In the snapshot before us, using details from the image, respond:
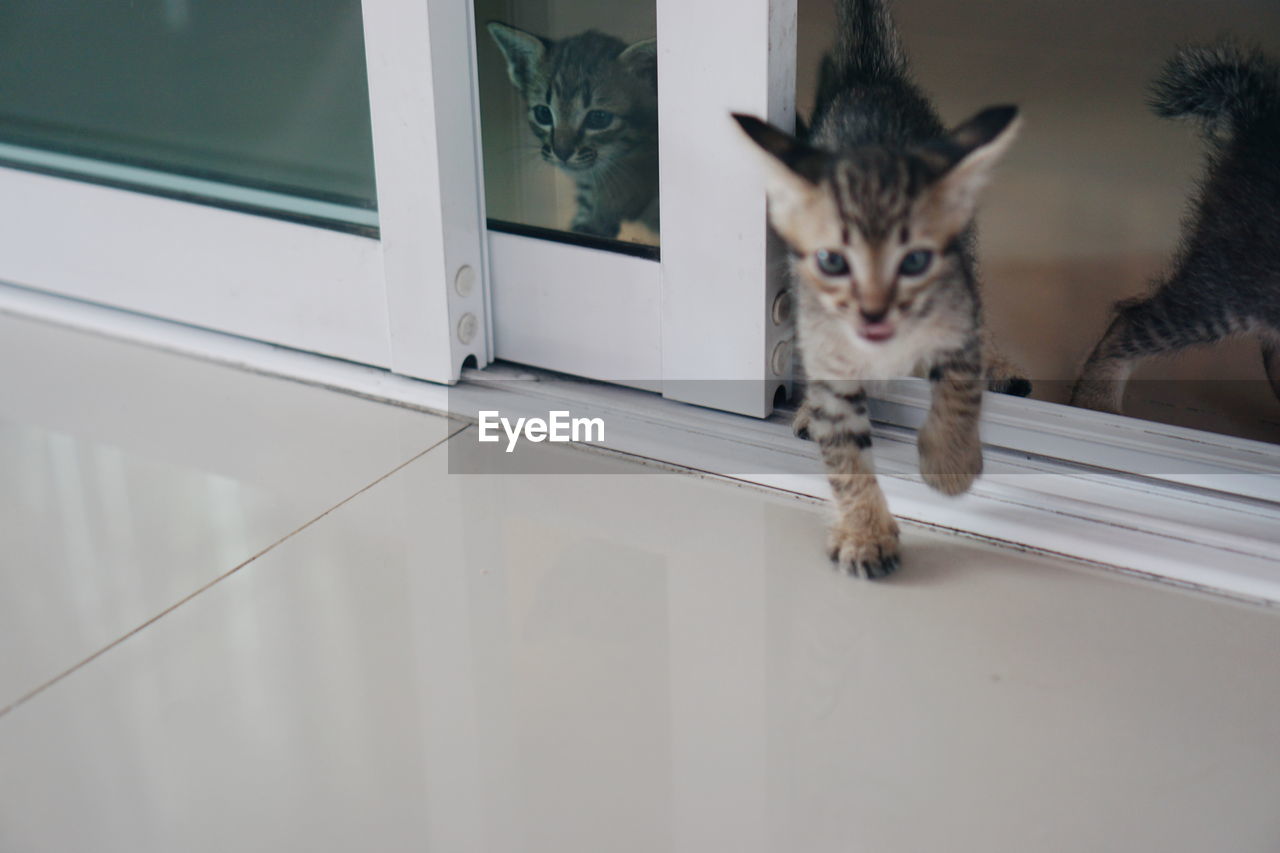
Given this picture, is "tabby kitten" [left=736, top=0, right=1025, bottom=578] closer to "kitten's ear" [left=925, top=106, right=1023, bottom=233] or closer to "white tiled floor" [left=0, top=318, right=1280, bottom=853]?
"kitten's ear" [left=925, top=106, right=1023, bottom=233]

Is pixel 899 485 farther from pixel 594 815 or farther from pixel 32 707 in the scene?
pixel 32 707

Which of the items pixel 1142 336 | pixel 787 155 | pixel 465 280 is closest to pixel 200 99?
pixel 465 280

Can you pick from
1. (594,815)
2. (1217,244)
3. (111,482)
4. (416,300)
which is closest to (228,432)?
(111,482)

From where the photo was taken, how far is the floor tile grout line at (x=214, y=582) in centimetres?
126

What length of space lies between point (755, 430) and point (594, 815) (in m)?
0.73

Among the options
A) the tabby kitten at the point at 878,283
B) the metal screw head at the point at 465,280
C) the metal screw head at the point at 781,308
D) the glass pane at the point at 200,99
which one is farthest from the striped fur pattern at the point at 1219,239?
the glass pane at the point at 200,99

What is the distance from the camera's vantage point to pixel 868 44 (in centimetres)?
174

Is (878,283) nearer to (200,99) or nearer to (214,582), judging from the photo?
(214,582)

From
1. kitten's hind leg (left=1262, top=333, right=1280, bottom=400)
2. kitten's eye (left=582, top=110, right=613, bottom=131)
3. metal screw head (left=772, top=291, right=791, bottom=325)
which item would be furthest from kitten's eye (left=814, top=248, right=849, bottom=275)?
kitten's hind leg (left=1262, top=333, right=1280, bottom=400)

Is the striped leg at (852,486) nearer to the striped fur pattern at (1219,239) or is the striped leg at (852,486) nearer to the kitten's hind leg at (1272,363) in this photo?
the striped fur pattern at (1219,239)

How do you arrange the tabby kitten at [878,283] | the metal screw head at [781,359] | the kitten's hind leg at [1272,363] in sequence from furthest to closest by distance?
the kitten's hind leg at [1272,363] < the metal screw head at [781,359] < the tabby kitten at [878,283]

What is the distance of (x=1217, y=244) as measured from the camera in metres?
1.84

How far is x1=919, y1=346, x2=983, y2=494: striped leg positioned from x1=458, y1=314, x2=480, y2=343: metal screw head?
726 millimetres

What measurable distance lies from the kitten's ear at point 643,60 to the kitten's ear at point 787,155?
0.39m
